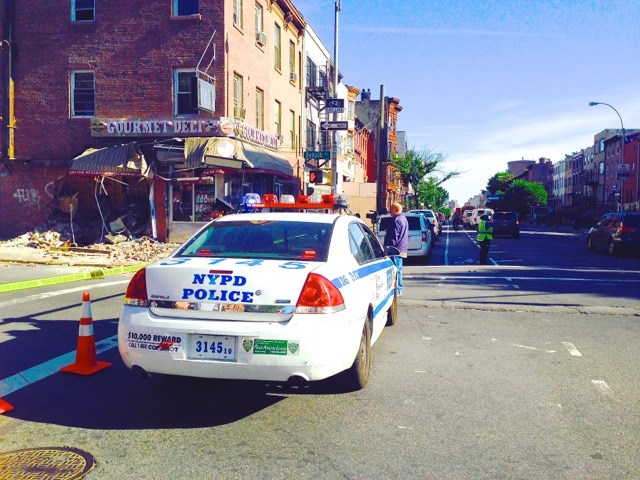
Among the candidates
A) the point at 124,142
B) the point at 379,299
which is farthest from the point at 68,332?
the point at 124,142

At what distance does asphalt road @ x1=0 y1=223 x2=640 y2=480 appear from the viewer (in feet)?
13.1

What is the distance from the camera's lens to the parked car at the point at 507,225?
3688 centimetres

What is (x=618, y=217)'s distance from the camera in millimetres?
23344

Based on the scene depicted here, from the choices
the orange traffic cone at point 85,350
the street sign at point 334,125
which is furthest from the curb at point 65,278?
the street sign at point 334,125

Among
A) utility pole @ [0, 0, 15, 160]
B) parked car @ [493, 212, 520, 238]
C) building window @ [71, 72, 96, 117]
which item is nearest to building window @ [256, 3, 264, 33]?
building window @ [71, 72, 96, 117]

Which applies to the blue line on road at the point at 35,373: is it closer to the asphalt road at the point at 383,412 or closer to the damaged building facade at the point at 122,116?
the asphalt road at the point at 383,412

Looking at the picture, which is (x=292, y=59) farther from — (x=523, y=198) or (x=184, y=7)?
(x=523, y=198)

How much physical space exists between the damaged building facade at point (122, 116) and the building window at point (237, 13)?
72 mm

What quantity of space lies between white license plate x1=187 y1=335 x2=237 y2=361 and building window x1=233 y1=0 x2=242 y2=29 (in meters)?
20.1

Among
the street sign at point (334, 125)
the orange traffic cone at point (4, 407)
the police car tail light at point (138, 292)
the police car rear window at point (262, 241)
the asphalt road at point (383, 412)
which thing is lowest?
the asphalt road at point (383, 412)

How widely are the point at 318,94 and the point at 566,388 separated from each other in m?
30.2

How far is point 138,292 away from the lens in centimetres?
493

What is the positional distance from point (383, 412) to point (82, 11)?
867 inches

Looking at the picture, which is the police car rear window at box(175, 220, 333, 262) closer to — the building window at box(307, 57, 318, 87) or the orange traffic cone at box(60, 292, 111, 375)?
the orange traffic cone at box(60, 292, 111, 375)
